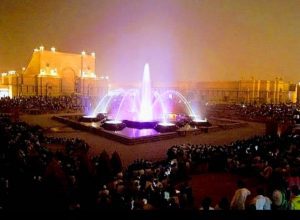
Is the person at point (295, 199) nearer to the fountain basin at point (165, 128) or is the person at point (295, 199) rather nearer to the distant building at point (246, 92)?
the fountain basin at point (165, 128)

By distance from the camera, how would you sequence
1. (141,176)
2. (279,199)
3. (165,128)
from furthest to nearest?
1. (165,128)
2. (141,176)
3. (279,199)

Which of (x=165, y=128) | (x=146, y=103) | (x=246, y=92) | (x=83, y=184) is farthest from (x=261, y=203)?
(x=246, y=92)

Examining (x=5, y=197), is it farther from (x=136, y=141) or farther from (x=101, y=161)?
(x=136, y=141)

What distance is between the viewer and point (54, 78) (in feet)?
185

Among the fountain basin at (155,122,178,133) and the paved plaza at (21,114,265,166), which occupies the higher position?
the fountain basin at (155,122,178,133)

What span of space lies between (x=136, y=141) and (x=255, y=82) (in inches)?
2085

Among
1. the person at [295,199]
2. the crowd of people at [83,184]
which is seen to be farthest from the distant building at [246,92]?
the person at [295,199]

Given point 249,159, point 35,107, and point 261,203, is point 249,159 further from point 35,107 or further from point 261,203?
point 35,107

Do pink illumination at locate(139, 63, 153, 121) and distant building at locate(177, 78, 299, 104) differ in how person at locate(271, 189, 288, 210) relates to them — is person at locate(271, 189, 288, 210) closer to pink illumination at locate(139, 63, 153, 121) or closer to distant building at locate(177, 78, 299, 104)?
pink illumination at locate(139, 63, 153, 121)

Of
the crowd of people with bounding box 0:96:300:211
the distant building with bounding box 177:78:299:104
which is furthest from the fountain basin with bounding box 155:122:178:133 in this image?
the distant building with bounding box 177:78:299:104

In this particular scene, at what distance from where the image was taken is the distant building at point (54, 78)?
52438 millimetres

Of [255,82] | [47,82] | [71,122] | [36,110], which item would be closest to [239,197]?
[71,122]

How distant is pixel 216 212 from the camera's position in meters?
1.57

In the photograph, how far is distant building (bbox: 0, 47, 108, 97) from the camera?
172 feet
